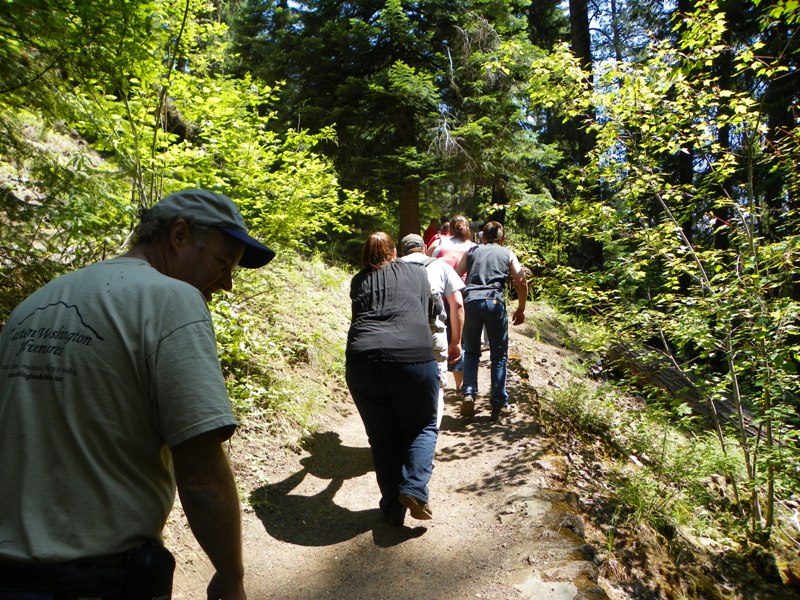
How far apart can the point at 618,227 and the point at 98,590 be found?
18.4 ft


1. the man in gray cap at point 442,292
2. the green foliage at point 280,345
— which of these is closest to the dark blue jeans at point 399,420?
the man in gray cap at point 442,292

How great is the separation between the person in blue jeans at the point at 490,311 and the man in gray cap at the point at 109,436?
4.67 meters

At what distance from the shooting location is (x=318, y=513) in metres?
4.61

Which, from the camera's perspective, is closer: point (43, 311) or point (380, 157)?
point (43, 311)

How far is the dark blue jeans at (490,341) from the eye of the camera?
6055 millimetres

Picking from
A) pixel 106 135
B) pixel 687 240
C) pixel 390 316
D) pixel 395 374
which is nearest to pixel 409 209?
pixel 687 240

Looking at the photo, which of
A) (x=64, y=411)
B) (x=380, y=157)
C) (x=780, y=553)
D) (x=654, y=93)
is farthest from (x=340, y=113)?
(x=64, y=411)

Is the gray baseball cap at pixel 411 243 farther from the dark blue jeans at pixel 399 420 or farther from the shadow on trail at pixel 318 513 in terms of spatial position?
the shadow on trail at pixel 318 513

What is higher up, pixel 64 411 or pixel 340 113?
pixel 340 113

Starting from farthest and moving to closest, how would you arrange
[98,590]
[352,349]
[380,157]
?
[380,157]
[352,349]
[98,590]

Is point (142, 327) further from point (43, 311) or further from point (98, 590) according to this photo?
point (98, 590)

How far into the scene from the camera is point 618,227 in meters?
5.78

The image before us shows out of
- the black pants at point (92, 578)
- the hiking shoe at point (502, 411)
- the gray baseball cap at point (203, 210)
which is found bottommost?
the hiking shoe at point (502, 411)

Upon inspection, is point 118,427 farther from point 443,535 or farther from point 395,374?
point 443,535
